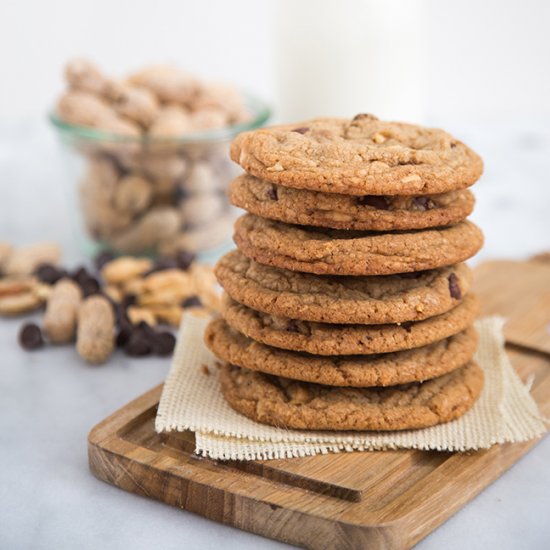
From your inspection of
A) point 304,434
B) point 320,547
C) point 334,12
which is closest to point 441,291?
point 304,434

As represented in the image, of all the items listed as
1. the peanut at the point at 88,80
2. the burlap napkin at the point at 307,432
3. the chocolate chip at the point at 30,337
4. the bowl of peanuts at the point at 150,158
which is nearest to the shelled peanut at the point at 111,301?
the chocolate chip at the point at 30,337

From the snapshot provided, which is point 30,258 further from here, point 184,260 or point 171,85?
point 171,85

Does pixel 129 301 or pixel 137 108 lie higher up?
pixel 137 108

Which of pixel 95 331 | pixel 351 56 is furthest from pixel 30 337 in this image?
pixel 351 56

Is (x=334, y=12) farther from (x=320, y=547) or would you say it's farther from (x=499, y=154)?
(x=320, y=547)

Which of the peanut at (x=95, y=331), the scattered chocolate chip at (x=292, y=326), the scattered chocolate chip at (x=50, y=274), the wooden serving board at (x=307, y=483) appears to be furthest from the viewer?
the scattered chocolate chip at (x=50, y=274)

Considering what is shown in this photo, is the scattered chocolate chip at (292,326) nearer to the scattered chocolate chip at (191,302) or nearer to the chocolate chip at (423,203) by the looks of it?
the chocolate chip at (423,203)
